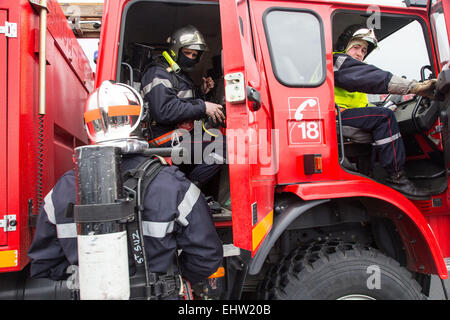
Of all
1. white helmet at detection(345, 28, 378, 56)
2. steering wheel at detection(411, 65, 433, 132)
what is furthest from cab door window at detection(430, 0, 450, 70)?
white helmet at detection(345, 28, 378, 56)

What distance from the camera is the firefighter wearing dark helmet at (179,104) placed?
2.30 metres

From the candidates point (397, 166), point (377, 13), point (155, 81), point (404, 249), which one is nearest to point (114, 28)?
point (155, 81)

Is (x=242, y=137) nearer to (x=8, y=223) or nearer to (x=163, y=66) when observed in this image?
(x=163, y=66)

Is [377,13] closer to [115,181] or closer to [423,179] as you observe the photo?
[423,179]

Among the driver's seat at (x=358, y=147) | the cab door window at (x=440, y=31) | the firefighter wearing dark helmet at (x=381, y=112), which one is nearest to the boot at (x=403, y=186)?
the firefighter wearing dark helmet at (x=381, y=112)

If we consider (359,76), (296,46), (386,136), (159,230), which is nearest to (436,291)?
(386,136)

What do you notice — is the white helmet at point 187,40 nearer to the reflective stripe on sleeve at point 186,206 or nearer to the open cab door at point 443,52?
the reflective stripe on sleeve at point 186,206

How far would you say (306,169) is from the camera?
1934 millimetres

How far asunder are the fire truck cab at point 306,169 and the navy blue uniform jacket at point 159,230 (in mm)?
223

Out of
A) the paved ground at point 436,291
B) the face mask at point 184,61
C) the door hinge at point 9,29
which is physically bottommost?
the paved ground at point 436,291

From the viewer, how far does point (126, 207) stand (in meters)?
1.40

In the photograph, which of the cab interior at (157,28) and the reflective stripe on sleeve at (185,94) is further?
the cab interior at (157,28)

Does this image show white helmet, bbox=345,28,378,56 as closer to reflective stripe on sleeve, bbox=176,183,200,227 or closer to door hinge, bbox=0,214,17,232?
reflective stripe on sleeve, bbox=176,183,200,227
